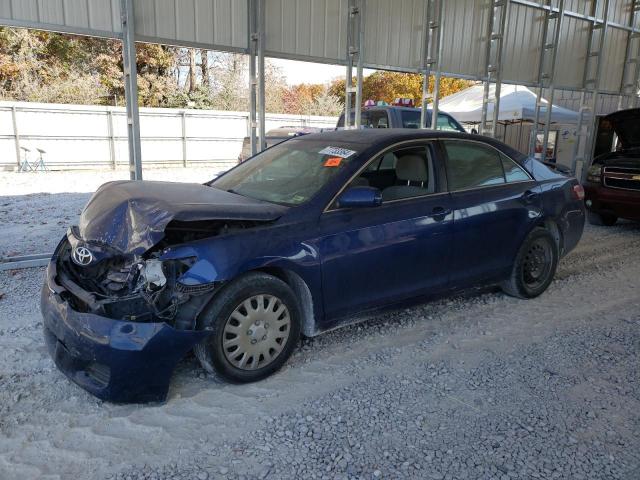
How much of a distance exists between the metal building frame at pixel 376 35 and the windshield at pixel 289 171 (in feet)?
7.80

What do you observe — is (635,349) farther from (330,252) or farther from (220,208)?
(220,208)

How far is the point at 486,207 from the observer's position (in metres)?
4.49

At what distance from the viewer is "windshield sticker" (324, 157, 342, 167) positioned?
391 centimetres

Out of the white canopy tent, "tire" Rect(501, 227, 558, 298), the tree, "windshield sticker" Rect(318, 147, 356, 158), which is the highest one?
the tree

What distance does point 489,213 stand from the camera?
4.51 meters

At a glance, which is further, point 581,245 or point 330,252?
point 581,245

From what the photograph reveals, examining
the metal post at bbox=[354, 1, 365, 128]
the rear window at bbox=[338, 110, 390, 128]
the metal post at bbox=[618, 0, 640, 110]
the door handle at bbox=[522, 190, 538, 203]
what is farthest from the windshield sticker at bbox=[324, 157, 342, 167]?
the metal post at bbox=[618, 0, 640, 110]

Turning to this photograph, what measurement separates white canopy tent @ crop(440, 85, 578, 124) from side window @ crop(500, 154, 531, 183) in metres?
8.50

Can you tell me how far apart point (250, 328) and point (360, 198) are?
3.76 ft

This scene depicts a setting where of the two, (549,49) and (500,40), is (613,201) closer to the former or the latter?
(500,40)

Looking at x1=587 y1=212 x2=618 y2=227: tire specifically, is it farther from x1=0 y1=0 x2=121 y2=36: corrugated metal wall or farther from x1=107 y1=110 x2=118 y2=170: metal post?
x1=107 y1=110 x2=118 y2=170: metal post

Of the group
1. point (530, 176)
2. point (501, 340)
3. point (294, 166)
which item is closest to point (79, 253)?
point (294, 166)

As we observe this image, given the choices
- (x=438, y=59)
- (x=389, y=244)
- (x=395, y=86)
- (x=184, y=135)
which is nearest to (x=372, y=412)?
(x=389, y=244)

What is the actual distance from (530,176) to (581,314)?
4.45 feet
